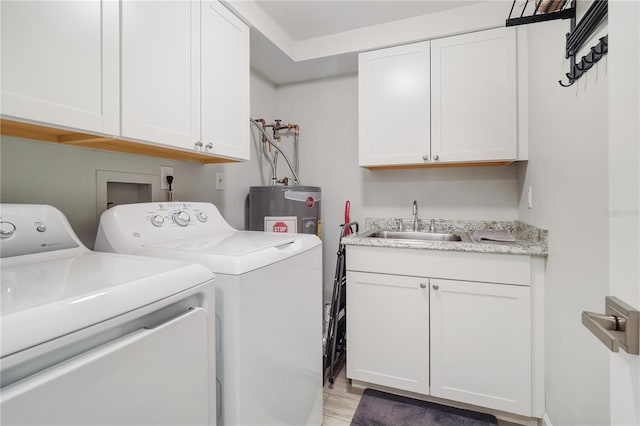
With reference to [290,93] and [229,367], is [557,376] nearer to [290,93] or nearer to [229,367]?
[229,367]

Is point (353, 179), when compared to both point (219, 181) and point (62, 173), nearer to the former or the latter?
point (219, 181)

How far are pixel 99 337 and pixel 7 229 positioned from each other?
622mm

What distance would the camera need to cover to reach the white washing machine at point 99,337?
515 millimetres

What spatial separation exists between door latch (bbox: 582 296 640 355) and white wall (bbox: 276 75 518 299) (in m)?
1.86

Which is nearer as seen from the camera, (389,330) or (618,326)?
(618,326)

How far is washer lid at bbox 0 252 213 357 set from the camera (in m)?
0.52

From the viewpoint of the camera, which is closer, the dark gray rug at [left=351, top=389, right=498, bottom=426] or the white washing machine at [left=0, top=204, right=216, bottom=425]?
the white washing machine at [left=0, top=204, right=216, bottom=425]

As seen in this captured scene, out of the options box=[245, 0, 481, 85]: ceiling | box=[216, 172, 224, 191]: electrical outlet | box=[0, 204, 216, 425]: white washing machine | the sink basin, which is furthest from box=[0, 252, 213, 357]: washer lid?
box=[245, 0, 481, 85]: ceiling

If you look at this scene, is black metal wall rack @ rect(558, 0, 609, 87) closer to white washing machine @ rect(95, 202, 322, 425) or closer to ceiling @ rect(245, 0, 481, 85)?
ceiling @ rect(245, 0, 481, 85)

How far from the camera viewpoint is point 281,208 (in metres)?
2.21

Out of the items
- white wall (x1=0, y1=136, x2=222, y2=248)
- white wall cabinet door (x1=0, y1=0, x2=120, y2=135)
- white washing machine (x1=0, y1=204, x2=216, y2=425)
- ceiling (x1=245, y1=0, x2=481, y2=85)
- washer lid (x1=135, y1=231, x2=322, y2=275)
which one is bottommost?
white washing machine (x1=0, y1=204, x2=216, y2=425)

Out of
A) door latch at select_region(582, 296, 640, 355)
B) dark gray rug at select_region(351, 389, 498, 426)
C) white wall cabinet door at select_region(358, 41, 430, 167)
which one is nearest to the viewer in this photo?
door latch at select_region(582, 296, 640, 355)

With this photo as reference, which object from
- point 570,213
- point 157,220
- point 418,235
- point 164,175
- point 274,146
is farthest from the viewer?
point 274,146

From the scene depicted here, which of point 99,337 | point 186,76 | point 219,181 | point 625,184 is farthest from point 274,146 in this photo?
point 625,184
